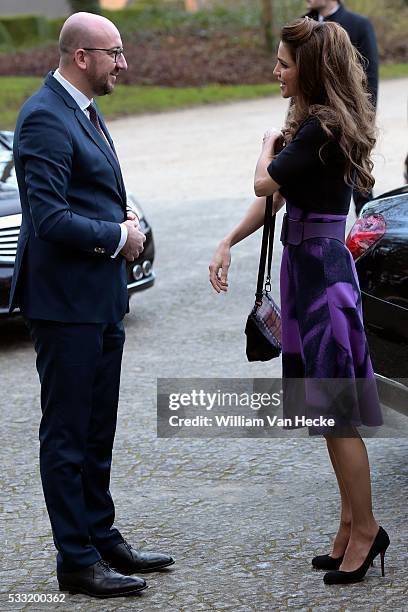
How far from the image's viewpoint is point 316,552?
452 centimetres

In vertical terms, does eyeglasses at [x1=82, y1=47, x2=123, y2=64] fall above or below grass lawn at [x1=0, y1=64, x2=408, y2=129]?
above

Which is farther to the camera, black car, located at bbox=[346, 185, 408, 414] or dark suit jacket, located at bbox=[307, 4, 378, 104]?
dark suit jacket, located at bbox=[307, 4, 378, 104]

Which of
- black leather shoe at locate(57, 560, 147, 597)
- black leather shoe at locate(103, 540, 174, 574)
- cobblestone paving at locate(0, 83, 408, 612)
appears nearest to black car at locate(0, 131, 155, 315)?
cobblestone paving at locate(0, 83, 408, 612)

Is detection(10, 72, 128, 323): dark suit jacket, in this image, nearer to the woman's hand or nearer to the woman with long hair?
the woman's hand

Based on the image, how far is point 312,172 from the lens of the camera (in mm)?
4109

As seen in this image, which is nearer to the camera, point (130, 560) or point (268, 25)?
point (130, 560)

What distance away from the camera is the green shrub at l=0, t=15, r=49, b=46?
3850cm

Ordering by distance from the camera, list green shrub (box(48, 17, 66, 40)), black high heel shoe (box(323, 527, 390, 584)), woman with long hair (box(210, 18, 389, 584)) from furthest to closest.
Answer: green shrub (box(48, 17, 66, 40)) < black high heel shoe (box(323, 527, 390, 584)) < woman with long hair (box(210, 18, 389, 584))

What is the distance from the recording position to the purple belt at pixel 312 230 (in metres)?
4.19

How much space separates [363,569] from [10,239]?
13.6ft

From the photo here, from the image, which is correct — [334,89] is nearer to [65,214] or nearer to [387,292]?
[65,214]

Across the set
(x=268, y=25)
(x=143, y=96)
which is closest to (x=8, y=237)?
(x=143, y=96)

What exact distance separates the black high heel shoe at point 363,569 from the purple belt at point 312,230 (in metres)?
1.04

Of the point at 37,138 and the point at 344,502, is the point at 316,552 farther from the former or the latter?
the point at 37,138
